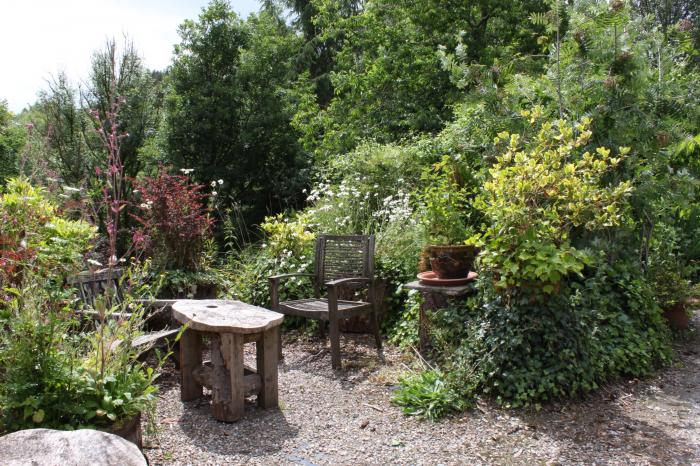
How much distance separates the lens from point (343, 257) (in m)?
5.67

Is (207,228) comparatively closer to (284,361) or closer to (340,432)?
(284,361)

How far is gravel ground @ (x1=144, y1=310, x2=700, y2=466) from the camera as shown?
10.4 ft

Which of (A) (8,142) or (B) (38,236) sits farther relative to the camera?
(A) (8,142)

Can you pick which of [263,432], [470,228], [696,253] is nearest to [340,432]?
[263,432]

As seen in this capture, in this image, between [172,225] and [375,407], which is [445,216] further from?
[172,225]

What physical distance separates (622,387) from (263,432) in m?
2.63

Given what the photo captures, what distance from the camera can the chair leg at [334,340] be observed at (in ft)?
16.0

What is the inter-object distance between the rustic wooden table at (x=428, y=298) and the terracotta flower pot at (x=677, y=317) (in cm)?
217

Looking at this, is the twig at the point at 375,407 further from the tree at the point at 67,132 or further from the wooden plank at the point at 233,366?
the tree at the point at 67,132

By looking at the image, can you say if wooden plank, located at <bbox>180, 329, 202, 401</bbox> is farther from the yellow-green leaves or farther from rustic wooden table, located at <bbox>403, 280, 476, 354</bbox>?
the yellow-green leaves

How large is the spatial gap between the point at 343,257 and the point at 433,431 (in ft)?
7.98

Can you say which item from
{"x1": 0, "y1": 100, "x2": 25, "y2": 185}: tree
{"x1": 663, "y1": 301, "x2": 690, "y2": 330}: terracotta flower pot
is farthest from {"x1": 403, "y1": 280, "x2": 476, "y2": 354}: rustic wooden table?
{"x1": 0, "y1": 100, "x2": 25, "y2": 185}: tree

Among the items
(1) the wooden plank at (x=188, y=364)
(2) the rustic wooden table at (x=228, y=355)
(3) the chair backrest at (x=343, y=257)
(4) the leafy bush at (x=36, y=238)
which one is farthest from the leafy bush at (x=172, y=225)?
(1) the wooden plank at (x=188, y=364)

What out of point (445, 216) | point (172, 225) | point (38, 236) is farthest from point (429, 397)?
point (172, 225)
